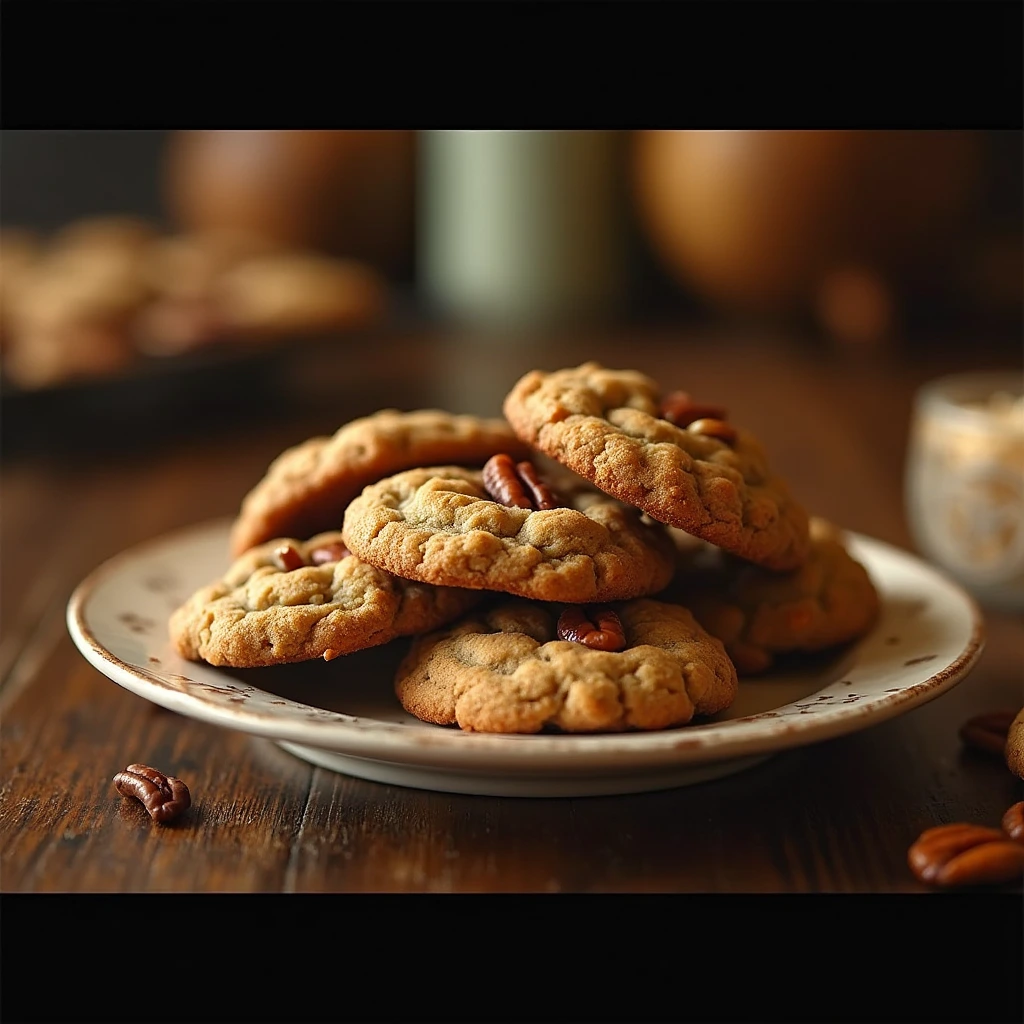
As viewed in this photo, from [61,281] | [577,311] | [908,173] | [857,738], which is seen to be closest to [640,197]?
[577,311]

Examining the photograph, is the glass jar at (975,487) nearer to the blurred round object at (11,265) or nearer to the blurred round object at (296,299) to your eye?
the blurred round object at (296,299)

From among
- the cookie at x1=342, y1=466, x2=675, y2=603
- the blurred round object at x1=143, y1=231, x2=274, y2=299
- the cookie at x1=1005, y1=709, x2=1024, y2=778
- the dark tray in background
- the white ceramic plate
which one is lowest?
the dark tray in background

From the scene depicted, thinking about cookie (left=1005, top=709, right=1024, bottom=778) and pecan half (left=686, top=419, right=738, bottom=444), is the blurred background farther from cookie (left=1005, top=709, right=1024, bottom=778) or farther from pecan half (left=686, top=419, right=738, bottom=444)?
cookie (left=1005, top=709, right=1024, bottom=778)

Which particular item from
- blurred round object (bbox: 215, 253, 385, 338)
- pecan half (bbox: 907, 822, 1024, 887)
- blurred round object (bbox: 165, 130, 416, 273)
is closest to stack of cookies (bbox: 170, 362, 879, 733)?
Answer: pecan half (bbox: 907, 822, 1024, 887)

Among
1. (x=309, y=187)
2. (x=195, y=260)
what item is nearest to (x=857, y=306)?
(x=309, y=187)

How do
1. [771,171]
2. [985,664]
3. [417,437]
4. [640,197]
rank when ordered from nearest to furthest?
[417,437] → [985,664] → [771,171] → [640,197]

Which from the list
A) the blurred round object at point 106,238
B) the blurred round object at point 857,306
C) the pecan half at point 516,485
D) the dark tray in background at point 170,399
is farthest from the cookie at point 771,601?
the blurred round object at point 106,238

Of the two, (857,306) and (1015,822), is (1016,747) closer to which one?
→ (1015,822)

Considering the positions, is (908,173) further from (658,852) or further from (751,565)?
(658,852)
